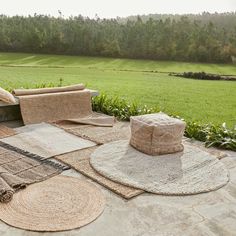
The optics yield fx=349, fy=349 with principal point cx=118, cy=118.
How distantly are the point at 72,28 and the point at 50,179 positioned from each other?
19040 mm

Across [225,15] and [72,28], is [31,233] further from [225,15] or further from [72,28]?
→ [225,15]

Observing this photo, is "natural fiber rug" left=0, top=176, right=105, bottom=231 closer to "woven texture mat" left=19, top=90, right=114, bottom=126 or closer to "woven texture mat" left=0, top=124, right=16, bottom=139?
"woven texture mat" left=0, top=124, right=16, bottom=139

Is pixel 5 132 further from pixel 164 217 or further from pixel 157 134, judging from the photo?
pixel 164 217

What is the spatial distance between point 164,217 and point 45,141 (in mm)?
1951

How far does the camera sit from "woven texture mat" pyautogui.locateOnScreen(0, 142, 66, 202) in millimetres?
2578

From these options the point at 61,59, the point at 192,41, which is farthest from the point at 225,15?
the point at 61,59

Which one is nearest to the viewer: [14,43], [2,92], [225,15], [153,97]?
[2,92]

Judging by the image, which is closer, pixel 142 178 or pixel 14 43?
pixel 142 178

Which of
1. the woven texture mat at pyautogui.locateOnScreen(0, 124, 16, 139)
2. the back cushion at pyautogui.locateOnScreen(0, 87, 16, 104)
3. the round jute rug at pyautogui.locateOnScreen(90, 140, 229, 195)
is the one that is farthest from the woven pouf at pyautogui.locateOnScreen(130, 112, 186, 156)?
the back cushion at pyautogui.locateOnScreen(0, 87, 16, 104)

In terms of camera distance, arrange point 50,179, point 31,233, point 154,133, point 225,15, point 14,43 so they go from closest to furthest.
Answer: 1. point 31,233
2. point 50,179
3. point 154,133
4. point 14,43
5. point 225,15

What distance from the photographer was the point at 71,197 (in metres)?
2.58

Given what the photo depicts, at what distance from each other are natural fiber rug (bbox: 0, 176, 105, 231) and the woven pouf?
874mm

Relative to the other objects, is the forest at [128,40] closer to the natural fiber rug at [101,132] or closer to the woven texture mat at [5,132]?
the natural fiber rug at [101,132]

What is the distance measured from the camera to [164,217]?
2.33 m
